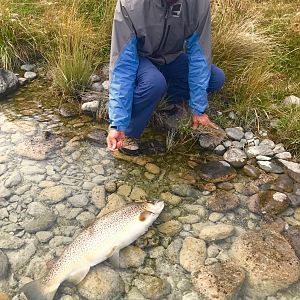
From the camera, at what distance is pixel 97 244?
2.83 m

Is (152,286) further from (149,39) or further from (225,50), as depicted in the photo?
(225,50)

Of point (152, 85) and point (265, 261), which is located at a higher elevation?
point (152, 85)

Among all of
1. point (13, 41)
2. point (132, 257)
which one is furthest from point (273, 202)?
point (13, 41)

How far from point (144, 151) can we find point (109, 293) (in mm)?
1540

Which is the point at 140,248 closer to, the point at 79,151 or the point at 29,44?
the point at 79,151

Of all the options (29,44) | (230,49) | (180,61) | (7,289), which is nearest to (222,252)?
(7,289)

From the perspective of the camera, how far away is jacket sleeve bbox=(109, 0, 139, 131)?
3330 millimetres

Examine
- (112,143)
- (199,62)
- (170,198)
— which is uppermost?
(199,62)

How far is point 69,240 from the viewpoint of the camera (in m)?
3.07

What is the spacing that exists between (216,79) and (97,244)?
1.99 m

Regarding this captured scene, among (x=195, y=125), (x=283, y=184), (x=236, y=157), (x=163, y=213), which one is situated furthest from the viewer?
(x=195, y=125)

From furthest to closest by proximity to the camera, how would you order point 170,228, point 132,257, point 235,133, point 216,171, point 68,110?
1. point 68,110
2. point 235,133
3. point 216,171
4. point 170,228
5. point 132,257

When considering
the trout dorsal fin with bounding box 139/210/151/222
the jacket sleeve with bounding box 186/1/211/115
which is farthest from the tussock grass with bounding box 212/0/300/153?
the trout dorsal fin with bounding box 139/210/151/222

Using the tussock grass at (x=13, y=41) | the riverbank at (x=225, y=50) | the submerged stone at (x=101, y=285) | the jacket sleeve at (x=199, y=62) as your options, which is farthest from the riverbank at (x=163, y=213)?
the tussock grass at (x=13, y=41)
